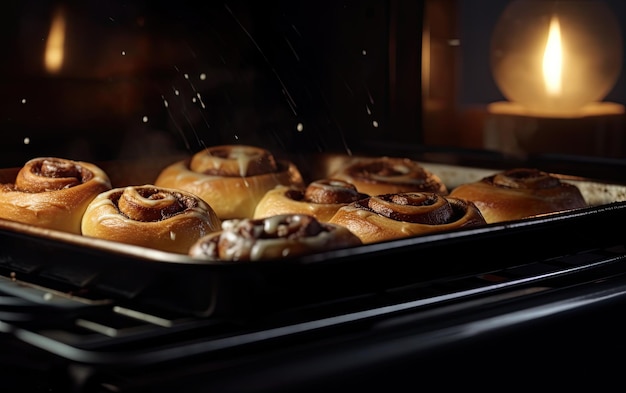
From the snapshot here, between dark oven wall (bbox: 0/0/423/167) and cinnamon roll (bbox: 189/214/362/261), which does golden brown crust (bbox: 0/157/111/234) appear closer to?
dark oven wall (bbox: 0/0/423/167)

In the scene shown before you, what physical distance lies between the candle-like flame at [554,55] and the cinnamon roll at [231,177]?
158 cm

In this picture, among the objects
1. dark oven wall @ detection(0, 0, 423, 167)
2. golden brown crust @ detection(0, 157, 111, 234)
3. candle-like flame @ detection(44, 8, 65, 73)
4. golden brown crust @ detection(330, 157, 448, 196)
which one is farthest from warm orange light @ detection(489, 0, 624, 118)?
golden brown crust @ detection(0, 157, 111, 234)

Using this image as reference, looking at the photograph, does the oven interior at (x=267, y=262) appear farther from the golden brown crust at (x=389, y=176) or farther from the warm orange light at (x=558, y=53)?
the warm orange light at (x=558, y=53)

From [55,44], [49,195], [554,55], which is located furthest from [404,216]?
[554,55]

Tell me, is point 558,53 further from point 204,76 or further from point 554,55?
point 204,76

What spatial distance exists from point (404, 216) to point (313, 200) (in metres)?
0.34

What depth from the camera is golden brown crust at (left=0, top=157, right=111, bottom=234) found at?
5.62 feet

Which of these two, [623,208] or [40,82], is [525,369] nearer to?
[623,208]

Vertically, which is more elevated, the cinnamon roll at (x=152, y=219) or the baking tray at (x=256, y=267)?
the baking tray at (x=256, y=267)

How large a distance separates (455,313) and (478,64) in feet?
10.9

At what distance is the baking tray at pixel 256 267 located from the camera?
40.3 inches

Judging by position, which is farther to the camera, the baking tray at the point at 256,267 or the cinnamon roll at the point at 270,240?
the cinnamon roll at the point at 270,240

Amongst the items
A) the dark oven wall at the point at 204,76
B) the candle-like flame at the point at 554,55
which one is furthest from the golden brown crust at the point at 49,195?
the candle-like flame at the point at 554,55

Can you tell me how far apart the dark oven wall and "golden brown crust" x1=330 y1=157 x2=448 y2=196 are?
33cm
